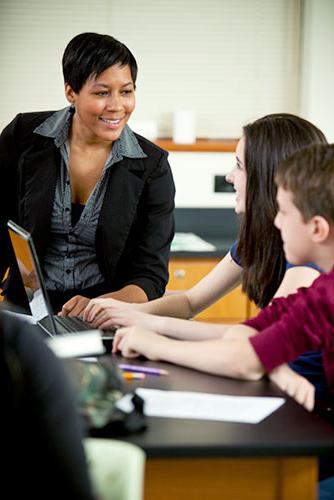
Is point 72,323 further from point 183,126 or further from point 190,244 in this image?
point 183,126

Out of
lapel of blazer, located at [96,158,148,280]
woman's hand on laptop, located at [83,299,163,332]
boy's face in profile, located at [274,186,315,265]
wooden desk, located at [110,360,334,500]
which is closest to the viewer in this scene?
wooden desk, located at [110,360,334,500]

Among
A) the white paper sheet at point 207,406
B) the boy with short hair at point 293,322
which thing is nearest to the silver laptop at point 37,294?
the boy with short hair at point 293,322

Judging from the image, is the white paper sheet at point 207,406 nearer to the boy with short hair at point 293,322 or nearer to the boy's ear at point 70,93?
the boy with short hair at point 293,322

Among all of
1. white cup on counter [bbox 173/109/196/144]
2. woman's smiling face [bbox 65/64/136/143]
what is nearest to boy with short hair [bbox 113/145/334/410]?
woman's smiling face [bbox 65/64/136/143]

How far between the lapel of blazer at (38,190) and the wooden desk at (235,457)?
4.14 ft

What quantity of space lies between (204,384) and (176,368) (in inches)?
5.8

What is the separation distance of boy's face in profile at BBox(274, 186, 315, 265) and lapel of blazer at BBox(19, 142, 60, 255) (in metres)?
1.03

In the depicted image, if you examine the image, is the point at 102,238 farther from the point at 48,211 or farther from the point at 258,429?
the point at 258,429

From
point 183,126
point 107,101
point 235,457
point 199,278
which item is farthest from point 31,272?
point 183,126

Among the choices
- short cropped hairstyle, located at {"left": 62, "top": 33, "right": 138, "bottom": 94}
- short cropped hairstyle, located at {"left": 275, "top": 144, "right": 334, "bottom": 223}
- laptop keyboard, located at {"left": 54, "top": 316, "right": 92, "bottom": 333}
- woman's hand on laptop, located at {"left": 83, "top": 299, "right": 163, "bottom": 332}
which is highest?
short cropped hairstyle, located at {"left": 62, "top": 33, "right": 138, "bottom": 94}

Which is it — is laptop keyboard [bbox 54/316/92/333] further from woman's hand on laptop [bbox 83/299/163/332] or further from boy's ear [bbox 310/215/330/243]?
boy's ear [bbox 310/215/330/243]

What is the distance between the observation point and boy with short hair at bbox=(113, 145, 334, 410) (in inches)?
79.4

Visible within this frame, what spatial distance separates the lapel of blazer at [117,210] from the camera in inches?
119

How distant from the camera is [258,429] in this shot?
71.2 inches
